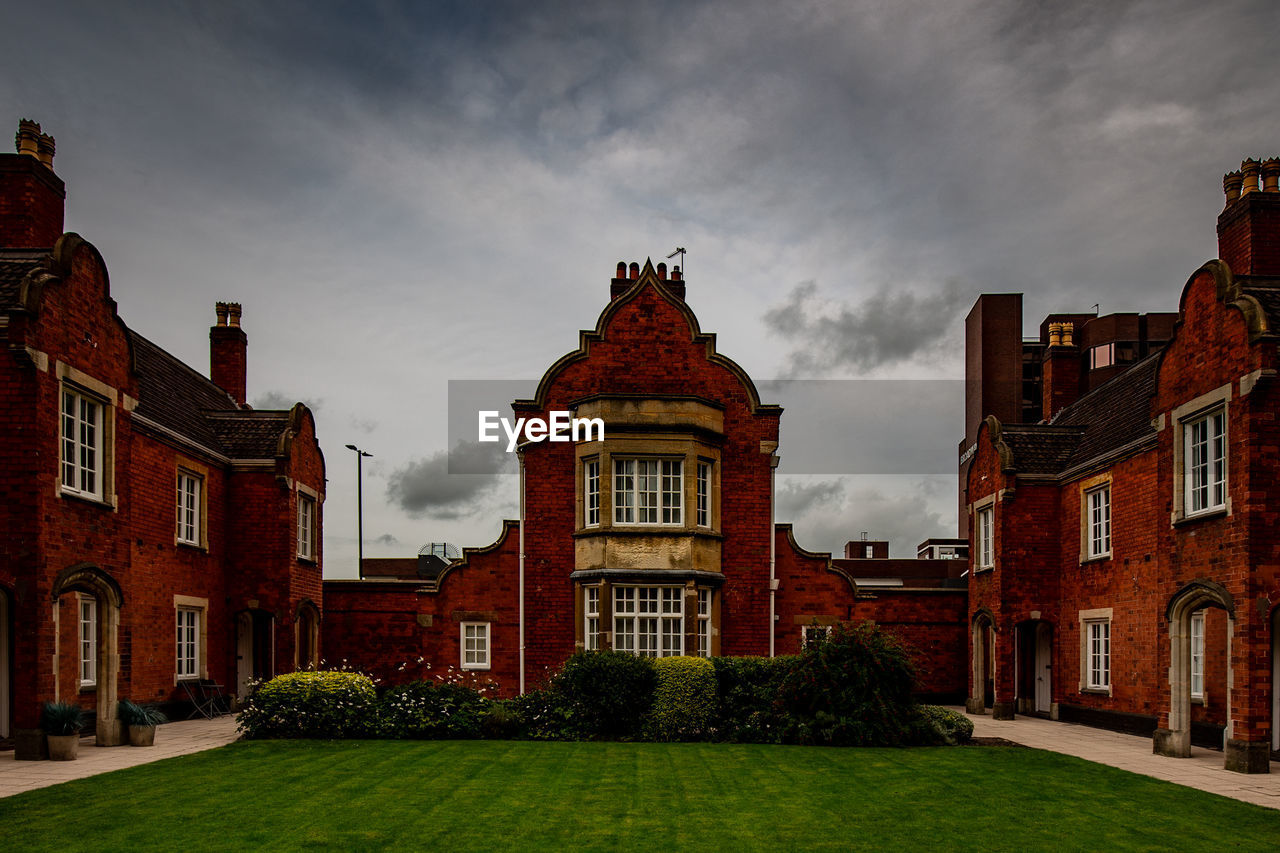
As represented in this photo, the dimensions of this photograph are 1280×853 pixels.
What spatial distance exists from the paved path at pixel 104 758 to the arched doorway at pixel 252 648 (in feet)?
14.1

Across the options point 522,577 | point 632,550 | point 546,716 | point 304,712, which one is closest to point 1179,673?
point 546,716

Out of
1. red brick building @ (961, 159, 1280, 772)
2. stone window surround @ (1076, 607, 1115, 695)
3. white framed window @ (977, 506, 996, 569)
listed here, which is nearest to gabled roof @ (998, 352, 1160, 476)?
red brick building @ (961, 159, 1280, 772)

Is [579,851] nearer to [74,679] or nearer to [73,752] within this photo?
[73,752]

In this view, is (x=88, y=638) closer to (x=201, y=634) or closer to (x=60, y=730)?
(x=60, y=730)

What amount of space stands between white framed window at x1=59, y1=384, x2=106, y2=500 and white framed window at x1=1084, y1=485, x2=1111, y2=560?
19961 mm

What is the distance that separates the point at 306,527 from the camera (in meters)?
27.8

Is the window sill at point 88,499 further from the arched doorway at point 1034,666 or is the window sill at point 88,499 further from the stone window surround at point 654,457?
the arched doorway at point 1034,666

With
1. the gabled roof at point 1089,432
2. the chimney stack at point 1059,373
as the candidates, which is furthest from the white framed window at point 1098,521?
the chimney stack at point 1059,373

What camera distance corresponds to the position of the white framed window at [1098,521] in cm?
2380

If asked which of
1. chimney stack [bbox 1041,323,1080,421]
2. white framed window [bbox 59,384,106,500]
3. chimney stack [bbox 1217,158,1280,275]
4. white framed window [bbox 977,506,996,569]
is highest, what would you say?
chimney stack [bbox 1217,158,1280,275]

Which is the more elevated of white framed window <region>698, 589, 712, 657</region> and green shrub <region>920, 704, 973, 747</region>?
white framed window <region>698, 589, 712, 657</region>

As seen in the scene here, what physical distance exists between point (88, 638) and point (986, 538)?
20.5 metres

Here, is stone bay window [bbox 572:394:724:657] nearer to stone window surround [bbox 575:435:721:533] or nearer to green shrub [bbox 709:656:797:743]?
stone window surround [bbox 575:435:721:533]

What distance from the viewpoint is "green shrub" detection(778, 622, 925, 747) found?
18391mm
